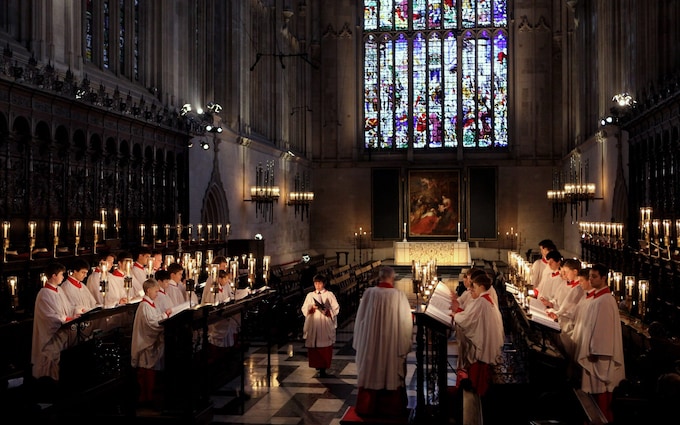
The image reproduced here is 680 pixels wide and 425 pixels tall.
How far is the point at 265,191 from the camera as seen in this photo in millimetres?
26656

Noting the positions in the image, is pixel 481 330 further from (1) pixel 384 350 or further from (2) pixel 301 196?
(2) pixel 301 196

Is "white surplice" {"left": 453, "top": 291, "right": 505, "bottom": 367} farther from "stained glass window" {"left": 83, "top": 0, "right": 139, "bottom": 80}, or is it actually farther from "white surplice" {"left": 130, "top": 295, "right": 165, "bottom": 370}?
"stained glass window" {"left": 83, "top": 0, "right": 139, "bottom": 80}

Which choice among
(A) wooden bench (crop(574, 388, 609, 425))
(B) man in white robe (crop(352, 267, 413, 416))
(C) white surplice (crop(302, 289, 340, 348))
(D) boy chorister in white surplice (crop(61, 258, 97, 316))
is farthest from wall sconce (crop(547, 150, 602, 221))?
(A) wooden bench (crop(574, 388, 609, 425))

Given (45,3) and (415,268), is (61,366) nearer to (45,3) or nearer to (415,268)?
(415,268)

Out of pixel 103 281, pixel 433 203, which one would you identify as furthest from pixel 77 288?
pixel 433 203

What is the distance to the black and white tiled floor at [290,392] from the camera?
953 centimetres

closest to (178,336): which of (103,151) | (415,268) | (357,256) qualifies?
(415,268)

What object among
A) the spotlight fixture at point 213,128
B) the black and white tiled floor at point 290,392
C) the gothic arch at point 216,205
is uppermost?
the spotlight fixture at point 213,128

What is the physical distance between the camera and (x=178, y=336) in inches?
344

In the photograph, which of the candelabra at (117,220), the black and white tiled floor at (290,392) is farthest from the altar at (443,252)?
the black and white tiled floor at (290,392)

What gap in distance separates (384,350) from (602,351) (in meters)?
2.49

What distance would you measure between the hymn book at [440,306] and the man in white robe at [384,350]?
15.3 inches

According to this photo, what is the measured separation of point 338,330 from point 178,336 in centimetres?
867

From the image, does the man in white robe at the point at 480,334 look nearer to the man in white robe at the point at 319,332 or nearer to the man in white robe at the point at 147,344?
the man in white robe at the point at 319,332
